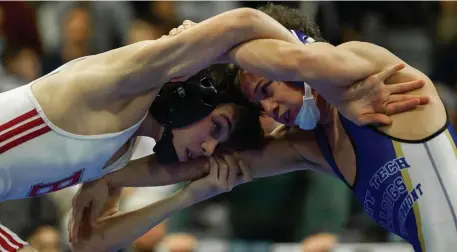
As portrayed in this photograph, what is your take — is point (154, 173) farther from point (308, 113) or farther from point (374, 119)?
point (374, 119)

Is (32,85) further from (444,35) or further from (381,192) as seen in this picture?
(444,35)

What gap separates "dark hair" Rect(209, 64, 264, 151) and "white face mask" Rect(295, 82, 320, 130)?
0.26 m

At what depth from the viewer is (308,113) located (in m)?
3.23

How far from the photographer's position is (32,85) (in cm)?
320

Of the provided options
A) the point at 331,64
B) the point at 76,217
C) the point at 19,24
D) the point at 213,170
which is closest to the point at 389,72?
the point at 331,64

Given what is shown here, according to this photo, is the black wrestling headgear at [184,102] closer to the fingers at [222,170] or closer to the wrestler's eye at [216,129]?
the wrestler's eye at [216,129]

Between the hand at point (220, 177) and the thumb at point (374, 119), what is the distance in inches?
23.0

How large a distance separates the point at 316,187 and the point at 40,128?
8.24ft

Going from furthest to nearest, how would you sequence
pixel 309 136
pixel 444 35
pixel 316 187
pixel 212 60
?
pixel 444 35
pixel 316 187
pixel 309 136
pixel 212 60

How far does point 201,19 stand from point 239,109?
281cm

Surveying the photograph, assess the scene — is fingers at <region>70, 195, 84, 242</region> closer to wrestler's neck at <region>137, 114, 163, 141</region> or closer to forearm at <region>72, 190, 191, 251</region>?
forearm at <region>72, 190, 191, 251</region>

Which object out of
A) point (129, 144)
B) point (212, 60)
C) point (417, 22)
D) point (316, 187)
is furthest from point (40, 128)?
point (417, 22)

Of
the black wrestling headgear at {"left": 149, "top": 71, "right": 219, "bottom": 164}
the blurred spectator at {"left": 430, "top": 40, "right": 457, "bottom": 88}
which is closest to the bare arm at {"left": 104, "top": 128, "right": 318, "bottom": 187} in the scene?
the black wrestling headgear at {"left": 149, "top": 71, "right": 219, "bottom": 164}

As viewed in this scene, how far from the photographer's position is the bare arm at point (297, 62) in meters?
2.99
